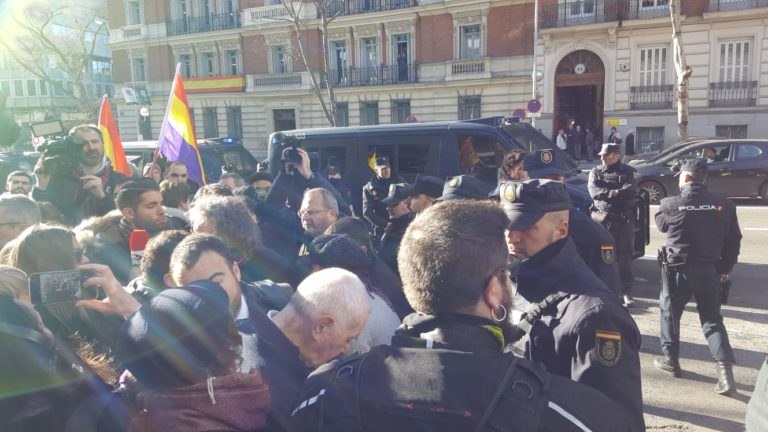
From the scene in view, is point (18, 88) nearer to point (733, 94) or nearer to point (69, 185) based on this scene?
point (733, 94)

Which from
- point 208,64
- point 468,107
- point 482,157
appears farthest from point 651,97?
point 208,64

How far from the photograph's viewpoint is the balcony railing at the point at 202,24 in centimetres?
3147

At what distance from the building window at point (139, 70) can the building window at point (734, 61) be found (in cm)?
3046

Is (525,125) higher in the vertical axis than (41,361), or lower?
higher

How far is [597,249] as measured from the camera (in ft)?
11.0

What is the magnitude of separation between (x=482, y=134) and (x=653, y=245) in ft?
11.2

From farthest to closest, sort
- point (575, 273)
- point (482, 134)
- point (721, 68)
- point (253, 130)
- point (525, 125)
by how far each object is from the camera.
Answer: point (253, 130) → point (721, 68) → point (525, 125) → point (482, 134) → point (575, 273)

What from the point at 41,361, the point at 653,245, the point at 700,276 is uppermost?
the point at 41,361

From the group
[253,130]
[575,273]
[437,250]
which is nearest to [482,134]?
[575,273]

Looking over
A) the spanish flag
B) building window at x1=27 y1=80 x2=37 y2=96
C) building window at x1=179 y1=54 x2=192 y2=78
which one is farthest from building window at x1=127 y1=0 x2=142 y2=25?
the spanish flag

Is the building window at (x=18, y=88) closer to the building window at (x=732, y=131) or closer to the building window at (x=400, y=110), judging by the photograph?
the building window at (x=400, y=110)

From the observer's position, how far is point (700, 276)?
14.1 ft

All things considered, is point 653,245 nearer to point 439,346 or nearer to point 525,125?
point 525,125

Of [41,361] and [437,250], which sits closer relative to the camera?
[437,250]
